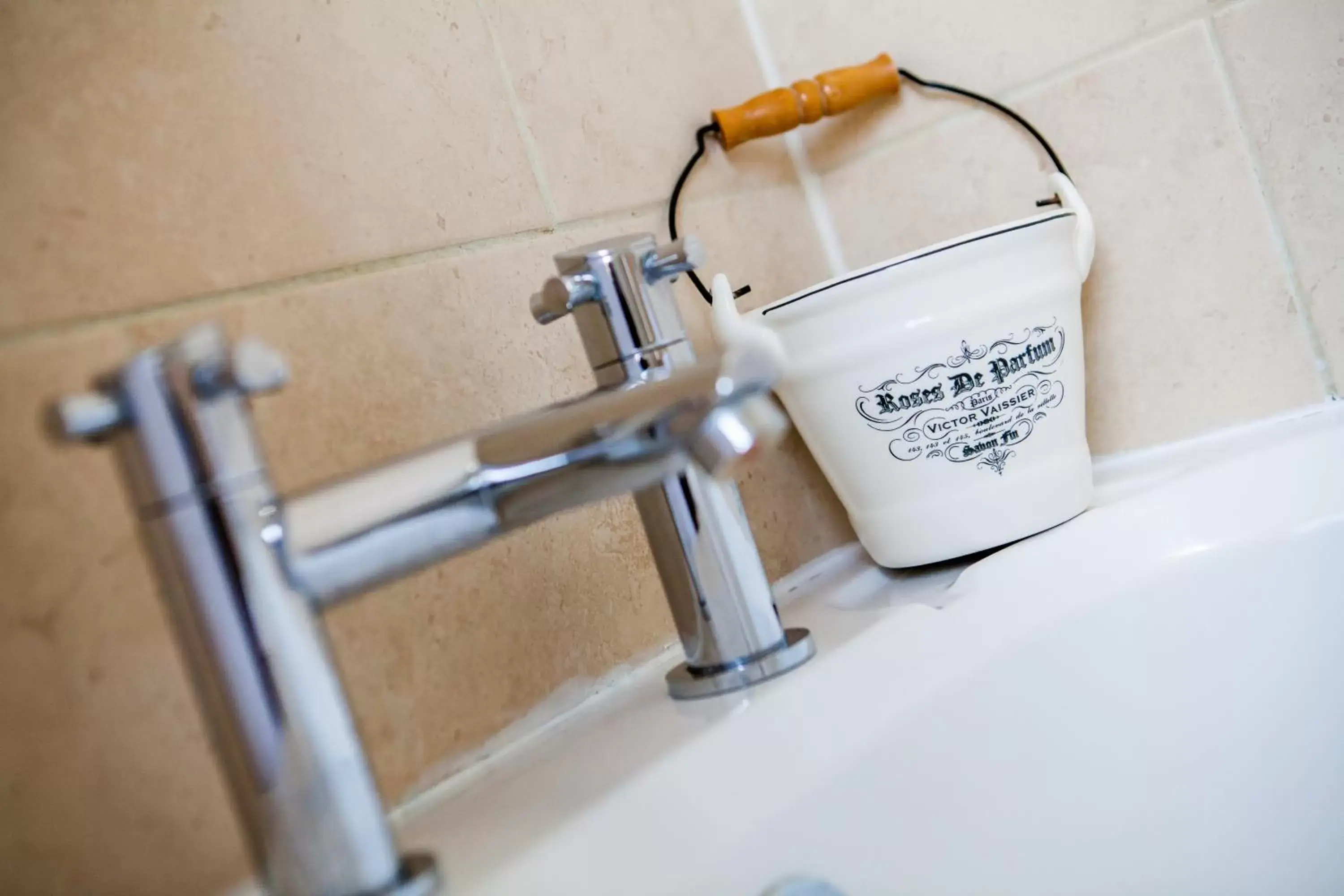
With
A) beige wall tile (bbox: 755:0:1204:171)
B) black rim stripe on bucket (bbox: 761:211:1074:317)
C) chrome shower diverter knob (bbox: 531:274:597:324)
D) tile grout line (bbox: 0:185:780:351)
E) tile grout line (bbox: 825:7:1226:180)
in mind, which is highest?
beige wall tile (bbox: 755:0:1204:171)

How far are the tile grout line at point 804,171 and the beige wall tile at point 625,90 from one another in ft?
0.04

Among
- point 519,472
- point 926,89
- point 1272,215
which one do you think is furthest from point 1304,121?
point 519,472

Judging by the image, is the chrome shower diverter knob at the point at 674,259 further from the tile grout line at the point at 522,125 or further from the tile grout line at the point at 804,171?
the tile grout line at the point at 804,171

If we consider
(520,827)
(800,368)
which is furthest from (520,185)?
(520,827)

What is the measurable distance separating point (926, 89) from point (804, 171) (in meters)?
0.09

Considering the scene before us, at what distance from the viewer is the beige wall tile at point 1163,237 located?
48 cm

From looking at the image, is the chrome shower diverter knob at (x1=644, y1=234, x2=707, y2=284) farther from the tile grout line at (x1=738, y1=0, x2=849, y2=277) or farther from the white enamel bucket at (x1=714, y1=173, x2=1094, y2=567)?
the tile grout line at (x1=738, y1=0, x2=849, y2=277)

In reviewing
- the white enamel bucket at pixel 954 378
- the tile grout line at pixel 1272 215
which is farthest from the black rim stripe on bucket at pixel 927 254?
the tile grout line at pixel 1272 215

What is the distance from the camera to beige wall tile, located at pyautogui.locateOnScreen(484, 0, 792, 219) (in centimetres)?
47

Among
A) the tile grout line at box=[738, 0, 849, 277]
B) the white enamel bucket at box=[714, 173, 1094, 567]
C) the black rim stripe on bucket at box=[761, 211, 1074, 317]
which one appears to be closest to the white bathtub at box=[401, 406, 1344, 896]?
the white enamel bucket at box=[714, 173, 1094, 567]

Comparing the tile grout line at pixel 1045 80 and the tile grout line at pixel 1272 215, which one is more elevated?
the tile grout line at pixel 1045 80

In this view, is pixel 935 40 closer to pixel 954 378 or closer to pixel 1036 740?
pixel 954 378

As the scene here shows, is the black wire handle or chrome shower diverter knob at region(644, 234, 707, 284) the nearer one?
chrome shower diverter knob at region(644, 234, 707, 284)

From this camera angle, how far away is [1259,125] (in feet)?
1.53
